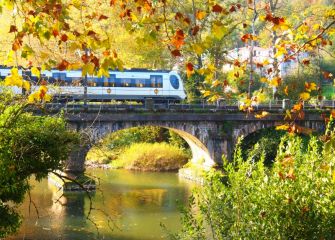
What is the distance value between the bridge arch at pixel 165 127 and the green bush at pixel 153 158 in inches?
51.5

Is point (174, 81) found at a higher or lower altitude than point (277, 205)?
higher

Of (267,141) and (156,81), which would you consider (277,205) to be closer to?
(267,141)

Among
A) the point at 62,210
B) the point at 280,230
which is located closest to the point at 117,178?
the point at 62,210

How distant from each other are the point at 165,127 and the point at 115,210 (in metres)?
8.75

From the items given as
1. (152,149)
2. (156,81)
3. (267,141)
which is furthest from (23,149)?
(152,149)

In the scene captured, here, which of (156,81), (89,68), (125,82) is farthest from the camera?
(156,81)

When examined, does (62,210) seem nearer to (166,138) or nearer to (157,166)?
(157,166)

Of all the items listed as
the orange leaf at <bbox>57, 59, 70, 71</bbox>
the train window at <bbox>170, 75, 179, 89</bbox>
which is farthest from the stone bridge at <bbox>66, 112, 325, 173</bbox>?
the orange leaf at <bbox>57, 59, 70, 71</bbox>

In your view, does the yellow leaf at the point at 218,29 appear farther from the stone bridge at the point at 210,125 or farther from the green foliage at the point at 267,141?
the green foliage at the point at 267,141

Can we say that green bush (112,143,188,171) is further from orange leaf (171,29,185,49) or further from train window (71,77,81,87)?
A: orange leaf (171,29,185,49)

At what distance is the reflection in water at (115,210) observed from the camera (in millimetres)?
20141

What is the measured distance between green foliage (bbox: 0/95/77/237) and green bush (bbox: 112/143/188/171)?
24.5 m

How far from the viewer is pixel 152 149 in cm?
3775

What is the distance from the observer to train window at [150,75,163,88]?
118ft
